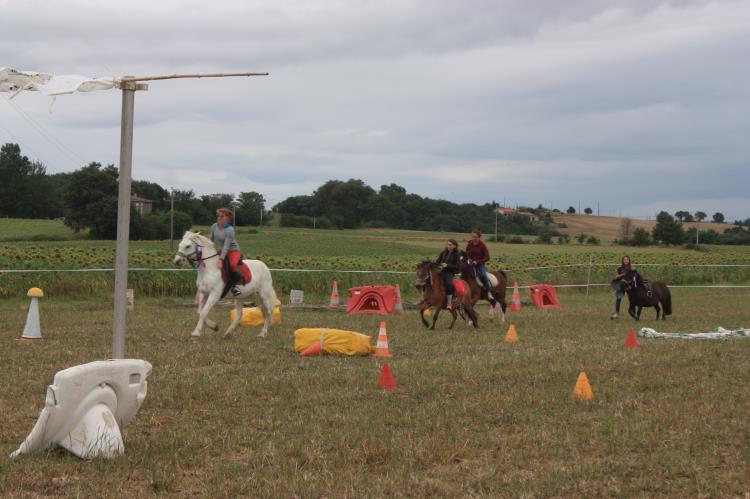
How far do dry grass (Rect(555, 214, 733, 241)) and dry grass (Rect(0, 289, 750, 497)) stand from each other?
83.8 meters

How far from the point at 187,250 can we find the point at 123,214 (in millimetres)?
8791

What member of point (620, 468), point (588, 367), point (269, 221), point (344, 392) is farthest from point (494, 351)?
point (269, 221)

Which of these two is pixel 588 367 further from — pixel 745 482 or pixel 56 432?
pixel 56 432

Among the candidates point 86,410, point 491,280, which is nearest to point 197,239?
point 491,280

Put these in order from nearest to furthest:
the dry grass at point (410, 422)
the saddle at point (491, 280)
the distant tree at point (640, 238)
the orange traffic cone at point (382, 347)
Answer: the dry grass at point (410, 422)
the orange traffic cone at point (382, 347)
the saddle at point (491, 280)
the distant tree at point (640, 238)

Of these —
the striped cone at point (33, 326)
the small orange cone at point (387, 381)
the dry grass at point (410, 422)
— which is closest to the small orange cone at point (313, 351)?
the dry grass at point (410, 422)

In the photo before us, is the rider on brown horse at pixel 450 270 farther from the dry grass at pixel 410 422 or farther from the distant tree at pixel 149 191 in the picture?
the distant tree at pixel 149 191

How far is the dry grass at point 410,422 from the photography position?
659 centimetres

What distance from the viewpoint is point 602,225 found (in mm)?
112562

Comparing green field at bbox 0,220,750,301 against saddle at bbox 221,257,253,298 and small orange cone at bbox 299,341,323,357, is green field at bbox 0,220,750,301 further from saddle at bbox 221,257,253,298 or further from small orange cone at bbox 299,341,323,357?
small orange cone at bbox 299,341,323,357

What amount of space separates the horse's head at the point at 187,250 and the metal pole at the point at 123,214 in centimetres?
845

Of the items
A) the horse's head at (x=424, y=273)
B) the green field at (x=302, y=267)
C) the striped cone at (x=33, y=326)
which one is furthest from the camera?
the green field at (x=302, y=267)

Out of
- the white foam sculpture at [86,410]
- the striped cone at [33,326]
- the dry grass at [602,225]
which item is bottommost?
the striped cone at [33,326]

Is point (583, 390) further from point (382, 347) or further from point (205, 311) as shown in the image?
point (205, 311)
